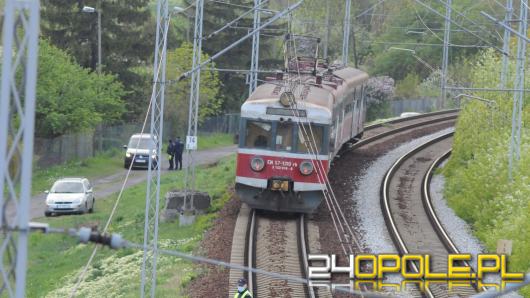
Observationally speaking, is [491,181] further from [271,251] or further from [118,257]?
[118,257]

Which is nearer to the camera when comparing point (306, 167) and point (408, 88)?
point (306, 167)

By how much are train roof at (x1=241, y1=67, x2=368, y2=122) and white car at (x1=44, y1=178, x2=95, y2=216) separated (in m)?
9.24

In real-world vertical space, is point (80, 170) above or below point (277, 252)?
below

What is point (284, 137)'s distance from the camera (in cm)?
2383

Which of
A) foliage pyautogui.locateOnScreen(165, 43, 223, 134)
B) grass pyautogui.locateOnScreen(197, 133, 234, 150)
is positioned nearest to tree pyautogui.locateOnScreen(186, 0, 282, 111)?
grass pyautogui.locateOnScreen(197, 133, 234, 150)

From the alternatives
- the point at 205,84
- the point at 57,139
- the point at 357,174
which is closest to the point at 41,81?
the point at 57,139

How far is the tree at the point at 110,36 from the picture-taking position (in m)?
51.2

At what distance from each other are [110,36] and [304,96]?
30.5 metres

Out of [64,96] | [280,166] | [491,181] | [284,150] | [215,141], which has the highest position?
[64,96]

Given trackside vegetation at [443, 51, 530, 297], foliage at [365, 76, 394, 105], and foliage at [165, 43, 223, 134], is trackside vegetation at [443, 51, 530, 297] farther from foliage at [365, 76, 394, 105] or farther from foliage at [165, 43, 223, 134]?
foliage at [365, 76, 394, 105]

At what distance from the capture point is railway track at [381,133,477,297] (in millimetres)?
21364

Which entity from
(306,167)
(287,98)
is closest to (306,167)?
(306,167)

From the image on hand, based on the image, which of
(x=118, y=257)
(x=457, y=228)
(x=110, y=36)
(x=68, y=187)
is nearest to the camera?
(x=118, y=257)

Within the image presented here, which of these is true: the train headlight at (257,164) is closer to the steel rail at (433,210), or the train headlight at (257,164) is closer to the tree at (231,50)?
the steel rail at (433,210)
